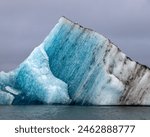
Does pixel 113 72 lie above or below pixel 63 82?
above

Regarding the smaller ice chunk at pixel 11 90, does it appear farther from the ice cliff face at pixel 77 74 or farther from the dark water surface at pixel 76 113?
the dark water surface at pixel 76 113

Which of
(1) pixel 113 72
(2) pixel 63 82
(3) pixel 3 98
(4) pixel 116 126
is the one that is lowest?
(3) pixel 3 98

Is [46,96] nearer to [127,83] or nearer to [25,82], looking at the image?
[25,82]

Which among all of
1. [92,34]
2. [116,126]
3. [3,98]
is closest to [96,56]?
[92,34]

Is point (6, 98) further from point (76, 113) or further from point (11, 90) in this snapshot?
point (76, 113)

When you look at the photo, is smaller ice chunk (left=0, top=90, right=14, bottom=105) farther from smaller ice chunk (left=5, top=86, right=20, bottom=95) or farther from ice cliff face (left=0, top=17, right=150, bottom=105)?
smaller ice chunk (left=5, top=86, right=20, bottom=95)

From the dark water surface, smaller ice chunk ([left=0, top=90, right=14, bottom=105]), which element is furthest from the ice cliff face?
the dark water surface
